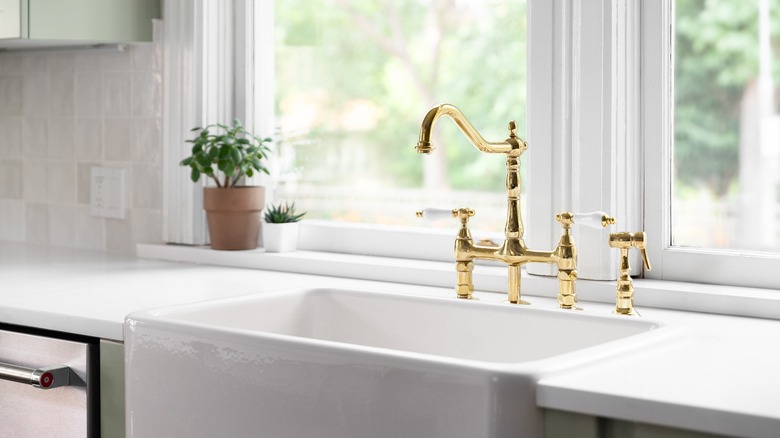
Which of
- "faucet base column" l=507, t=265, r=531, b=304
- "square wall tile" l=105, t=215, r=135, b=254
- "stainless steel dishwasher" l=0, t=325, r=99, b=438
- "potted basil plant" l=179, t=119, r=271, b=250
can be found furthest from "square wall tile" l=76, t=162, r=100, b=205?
"faucet base column" l=507, t=265, r=531, b=304

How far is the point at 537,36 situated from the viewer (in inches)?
67.7

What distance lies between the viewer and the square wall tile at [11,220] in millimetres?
2617

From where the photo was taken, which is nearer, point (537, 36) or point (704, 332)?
point (704, 332)

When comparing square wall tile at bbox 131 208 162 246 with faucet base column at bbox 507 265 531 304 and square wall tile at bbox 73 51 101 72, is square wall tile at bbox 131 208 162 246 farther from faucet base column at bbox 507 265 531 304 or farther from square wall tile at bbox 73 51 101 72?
faucet base column at bbox 507 265 531 304

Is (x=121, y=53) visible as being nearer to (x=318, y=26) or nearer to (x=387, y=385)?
(x=318, y=26)

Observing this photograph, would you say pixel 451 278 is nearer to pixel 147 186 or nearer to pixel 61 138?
pixel 147 186

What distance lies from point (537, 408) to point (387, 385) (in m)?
0.17

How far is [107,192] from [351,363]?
1439 millimetres

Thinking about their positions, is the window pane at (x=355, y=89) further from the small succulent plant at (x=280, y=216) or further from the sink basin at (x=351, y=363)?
the sink basin at (x=351, y=363)

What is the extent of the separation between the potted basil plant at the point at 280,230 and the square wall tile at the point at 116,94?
49 cm

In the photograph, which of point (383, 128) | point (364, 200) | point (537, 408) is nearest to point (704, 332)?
point (537, 408)

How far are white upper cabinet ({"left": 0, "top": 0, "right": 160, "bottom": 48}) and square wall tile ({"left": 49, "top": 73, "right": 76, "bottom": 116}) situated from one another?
0.50 feet

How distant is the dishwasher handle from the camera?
1456 mm

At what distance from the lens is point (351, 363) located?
3.73 feet
